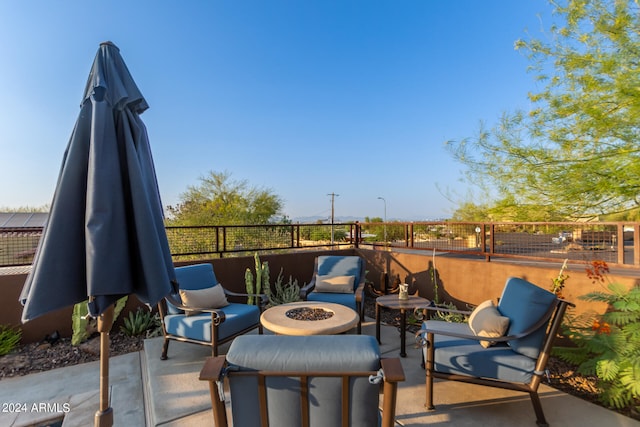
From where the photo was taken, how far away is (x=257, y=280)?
496cm

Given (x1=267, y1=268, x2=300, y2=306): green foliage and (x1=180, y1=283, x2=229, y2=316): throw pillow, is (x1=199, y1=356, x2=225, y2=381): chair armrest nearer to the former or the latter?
(x1=180, y1=283, x2=229, y2=316): throw pillow

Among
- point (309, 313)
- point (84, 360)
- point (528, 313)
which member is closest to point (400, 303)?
point (309, 313)

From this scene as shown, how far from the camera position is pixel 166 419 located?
236 centimetres

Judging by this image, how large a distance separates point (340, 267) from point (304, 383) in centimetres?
367

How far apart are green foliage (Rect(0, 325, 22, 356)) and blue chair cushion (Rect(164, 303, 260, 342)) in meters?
1.93

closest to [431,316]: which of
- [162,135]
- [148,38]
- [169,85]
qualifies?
[148,38]

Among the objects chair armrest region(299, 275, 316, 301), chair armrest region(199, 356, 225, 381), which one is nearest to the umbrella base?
chair armrest region(199, 356, 225, 381)

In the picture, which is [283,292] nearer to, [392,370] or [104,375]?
[104,375]

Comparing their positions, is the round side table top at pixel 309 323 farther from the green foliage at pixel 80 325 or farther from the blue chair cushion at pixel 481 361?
the green foliage at pixel 80 325

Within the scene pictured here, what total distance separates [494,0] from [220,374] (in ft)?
28.4

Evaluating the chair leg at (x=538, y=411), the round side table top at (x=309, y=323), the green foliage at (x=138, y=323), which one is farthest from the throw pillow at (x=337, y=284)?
the chair leg at (x=538, y=411)

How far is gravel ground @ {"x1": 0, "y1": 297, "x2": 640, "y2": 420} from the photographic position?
2.85m

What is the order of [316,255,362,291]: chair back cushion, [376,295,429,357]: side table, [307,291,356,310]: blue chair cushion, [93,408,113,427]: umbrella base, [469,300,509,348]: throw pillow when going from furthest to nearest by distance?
[316,255,362,291]: chair back cushion → [307,291,356,310]: blue chair cushion → [376,295,429,357]: side table → [469,300,509,348]: throw pillow → [93,408,113,427]: umbrella base

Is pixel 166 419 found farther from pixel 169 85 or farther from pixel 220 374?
pixel 169 85
